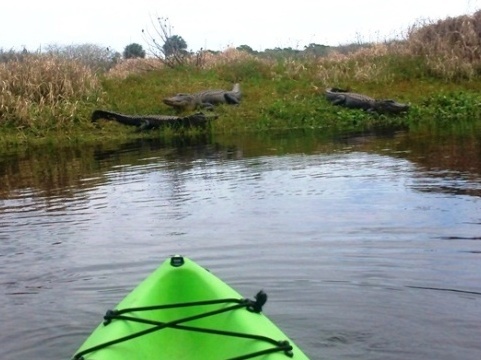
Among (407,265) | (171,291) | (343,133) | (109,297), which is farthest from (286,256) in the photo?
(343,133)

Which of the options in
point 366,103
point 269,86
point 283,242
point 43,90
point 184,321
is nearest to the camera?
point 184,321

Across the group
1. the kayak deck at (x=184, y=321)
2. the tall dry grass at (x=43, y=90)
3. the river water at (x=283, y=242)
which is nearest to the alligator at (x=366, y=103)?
the tall dry grass at (x=43, y=90)

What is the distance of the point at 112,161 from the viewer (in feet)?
53.1

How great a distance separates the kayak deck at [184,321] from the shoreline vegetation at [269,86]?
14.2m

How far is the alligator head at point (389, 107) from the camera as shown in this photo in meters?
22.5

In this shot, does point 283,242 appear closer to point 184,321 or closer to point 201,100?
point 184,321

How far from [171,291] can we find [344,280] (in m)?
2.37

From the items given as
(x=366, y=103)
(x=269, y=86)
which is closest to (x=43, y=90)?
(x=269, y=86)

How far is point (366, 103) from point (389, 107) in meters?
0.64

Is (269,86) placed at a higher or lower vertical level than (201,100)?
higher

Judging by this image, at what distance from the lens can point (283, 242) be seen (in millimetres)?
8297

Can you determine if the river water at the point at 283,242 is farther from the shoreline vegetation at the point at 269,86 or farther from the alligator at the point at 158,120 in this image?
the shoreline vegetation at the point at 269,86

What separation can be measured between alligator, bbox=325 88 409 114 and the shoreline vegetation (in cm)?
23

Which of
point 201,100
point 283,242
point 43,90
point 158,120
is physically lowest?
point 283,242
